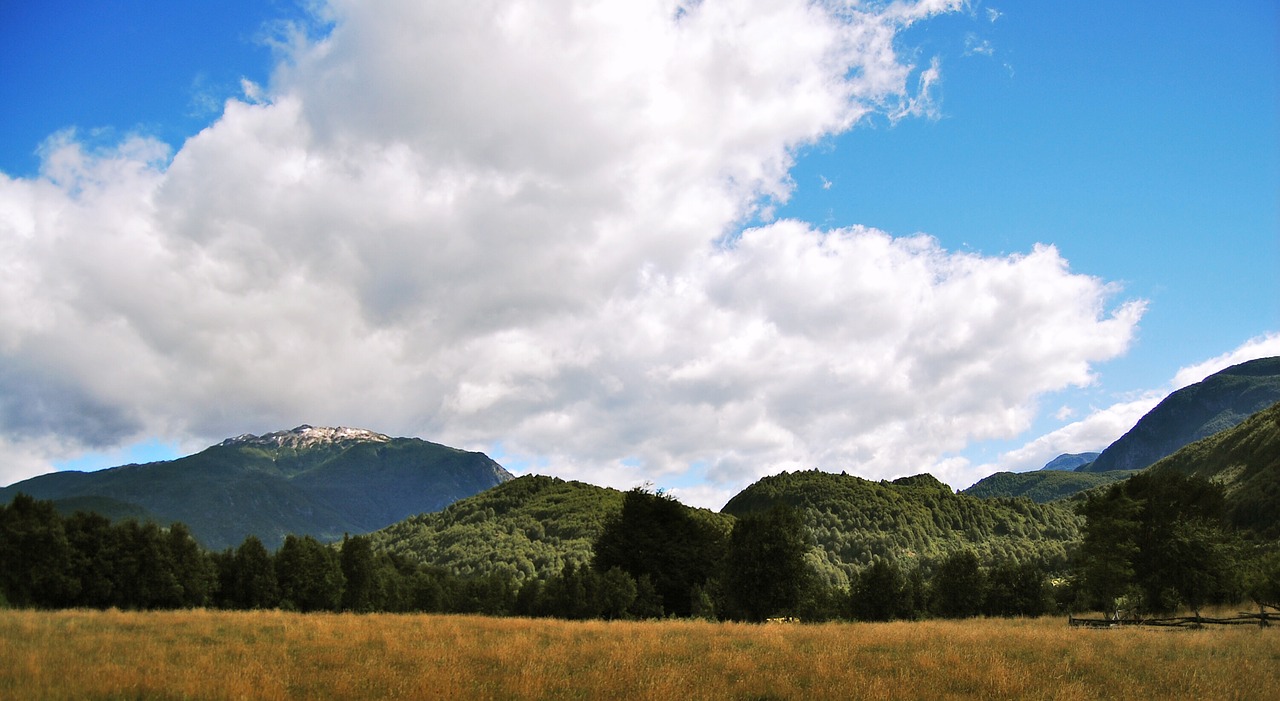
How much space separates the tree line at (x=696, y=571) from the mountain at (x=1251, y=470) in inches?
1049

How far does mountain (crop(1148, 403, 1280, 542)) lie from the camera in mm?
108688

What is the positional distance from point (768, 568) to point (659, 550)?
794 inches

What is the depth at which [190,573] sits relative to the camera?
61.5m

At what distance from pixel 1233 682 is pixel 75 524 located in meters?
74.9

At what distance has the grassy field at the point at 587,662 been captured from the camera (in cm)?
1312

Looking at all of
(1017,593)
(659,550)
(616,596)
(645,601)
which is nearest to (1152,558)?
(616,596)

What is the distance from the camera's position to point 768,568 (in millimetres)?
44281

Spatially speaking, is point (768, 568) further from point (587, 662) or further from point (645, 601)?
point (587, 662)

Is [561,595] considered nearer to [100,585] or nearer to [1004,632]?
[100,585]

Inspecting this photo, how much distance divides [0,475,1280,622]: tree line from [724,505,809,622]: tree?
0.09 m

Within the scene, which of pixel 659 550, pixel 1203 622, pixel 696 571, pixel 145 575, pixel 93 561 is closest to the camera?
pixel 1203 622

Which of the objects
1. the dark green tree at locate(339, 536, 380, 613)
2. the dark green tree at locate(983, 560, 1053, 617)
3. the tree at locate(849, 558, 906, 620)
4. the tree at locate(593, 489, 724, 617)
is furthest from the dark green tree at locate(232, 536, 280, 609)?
the dark green tree at locate(983, 560, 1053, 617)

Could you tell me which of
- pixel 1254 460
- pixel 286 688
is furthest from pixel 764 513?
pixel 1254 460

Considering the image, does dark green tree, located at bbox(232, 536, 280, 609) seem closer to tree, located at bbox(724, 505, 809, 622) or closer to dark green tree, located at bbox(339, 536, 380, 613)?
dark green tree, located at bbox(339, 536, 380, 613)
